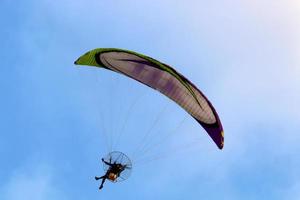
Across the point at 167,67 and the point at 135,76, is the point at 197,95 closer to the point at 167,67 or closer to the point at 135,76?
the point at 167,67

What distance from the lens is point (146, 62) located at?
26.6m

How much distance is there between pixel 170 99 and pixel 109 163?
5.59 m

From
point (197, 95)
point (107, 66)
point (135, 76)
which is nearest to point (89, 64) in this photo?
point (107, 66)

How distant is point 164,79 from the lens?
27.1 metres

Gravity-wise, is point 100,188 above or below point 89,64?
below

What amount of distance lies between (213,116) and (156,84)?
4175mm

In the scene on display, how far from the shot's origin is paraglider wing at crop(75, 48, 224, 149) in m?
26.3

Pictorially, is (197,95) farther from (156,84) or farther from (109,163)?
(109,163)

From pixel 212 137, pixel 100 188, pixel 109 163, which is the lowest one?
pixel 100 188

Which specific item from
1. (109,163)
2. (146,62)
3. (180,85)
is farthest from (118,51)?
(109,163)

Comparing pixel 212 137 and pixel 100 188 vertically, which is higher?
pixel 212 137

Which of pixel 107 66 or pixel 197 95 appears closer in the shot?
pixel 197 95

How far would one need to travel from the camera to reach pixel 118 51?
86.8 feet

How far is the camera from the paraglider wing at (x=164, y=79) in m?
26.3
